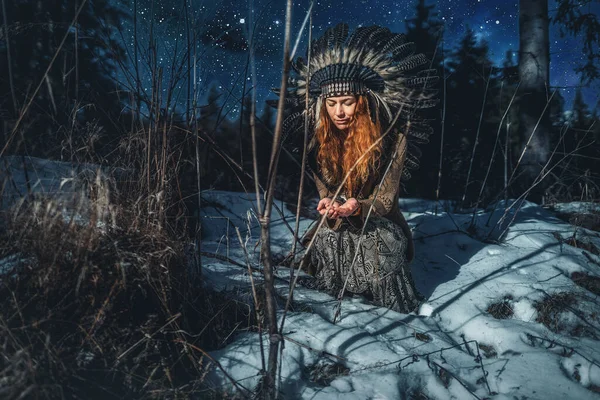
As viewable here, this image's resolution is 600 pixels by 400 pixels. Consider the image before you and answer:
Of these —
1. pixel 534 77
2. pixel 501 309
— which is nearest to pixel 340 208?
pixel 501 309

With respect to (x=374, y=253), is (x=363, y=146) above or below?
above

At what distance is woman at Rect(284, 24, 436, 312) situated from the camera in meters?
2.35

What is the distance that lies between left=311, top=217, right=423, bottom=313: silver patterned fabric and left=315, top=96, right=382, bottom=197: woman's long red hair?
305mm

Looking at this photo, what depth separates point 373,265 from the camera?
A: 237cm

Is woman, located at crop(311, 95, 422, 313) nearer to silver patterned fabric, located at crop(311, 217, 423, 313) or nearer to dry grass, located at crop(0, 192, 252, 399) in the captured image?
silver patterned fabric, located at crop(311, 217, 423, 313)

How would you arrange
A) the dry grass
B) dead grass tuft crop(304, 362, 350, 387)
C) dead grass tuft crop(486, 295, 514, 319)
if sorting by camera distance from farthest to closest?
dead grass tuft crop(486, 295, 514, 319), dead grass tuft crop(304, 362, 350, 387), the dry grass

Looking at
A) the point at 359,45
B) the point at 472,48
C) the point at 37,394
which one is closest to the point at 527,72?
the point at 472,48

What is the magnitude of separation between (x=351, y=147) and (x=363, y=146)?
0.29 feet

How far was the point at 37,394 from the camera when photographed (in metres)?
1.05

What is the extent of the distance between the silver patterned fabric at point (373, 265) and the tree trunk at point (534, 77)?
348 centimetres

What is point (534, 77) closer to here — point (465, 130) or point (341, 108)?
point (465, 130)

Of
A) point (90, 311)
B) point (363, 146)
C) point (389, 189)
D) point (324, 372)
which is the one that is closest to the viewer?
point (90, 311)

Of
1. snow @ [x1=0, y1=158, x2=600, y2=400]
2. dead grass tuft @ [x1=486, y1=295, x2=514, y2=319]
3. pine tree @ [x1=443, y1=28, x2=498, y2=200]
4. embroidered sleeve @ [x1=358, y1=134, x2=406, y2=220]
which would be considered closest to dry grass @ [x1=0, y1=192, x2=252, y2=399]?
snow @ [x1=0, y1=158, x2=600, y2=400]

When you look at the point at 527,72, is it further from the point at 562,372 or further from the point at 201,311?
the point at 201,311
